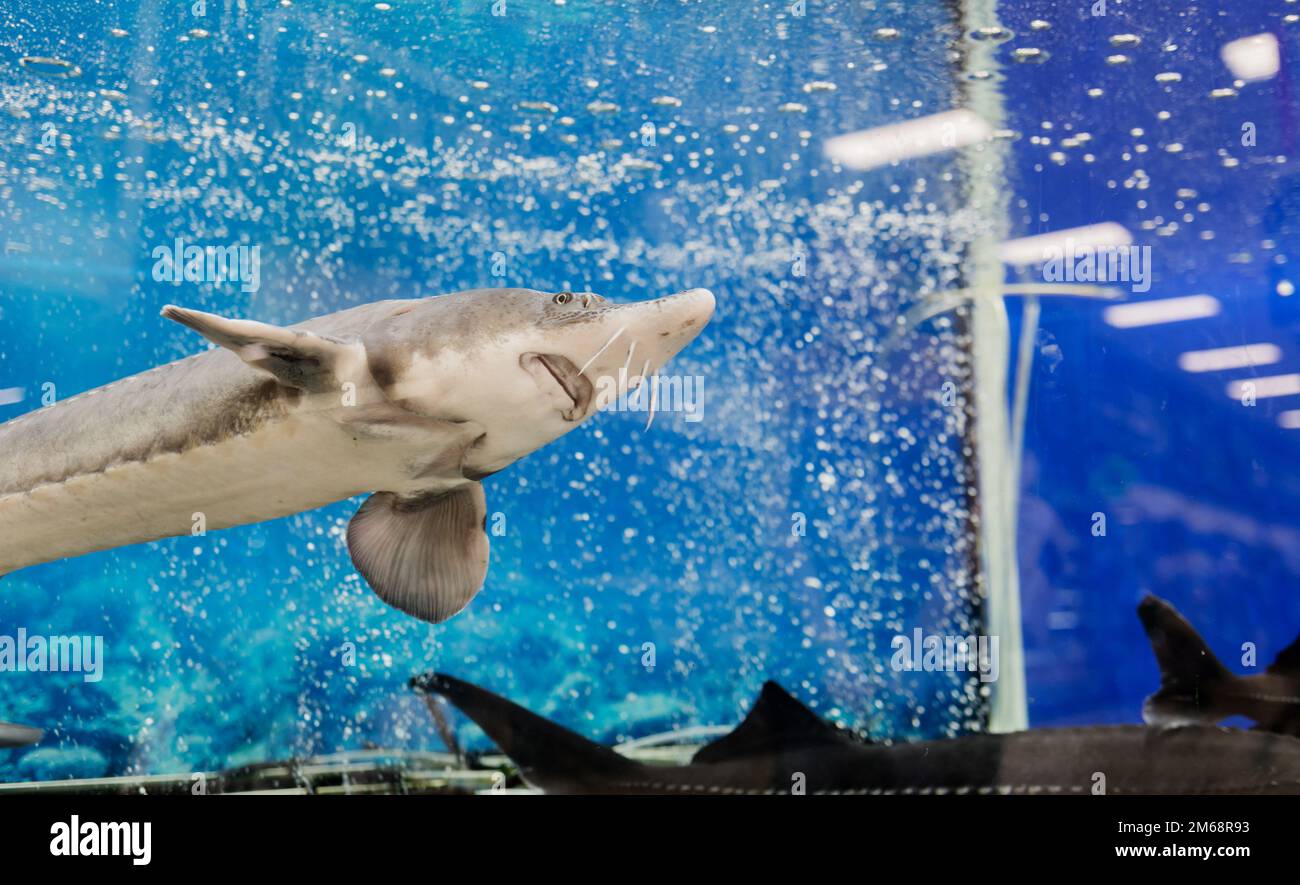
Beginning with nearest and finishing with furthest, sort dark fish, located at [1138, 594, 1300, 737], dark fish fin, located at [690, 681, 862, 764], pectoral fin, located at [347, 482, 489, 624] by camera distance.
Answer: dark fish fin, located at [690, 681, 862, 764], pectoral fin, located at [347, 482, 489, 624], dark fish, located at [1138, 594, 1300, 737]

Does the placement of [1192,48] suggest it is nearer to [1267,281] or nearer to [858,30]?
[1267,281]

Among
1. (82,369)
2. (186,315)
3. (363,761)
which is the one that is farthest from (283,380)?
(82,369)

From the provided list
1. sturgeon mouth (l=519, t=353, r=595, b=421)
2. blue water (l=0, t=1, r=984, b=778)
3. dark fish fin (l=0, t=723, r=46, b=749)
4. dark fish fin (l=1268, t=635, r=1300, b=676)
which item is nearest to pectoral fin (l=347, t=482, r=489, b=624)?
sturgeon mouth (l=519, t=353, r=595, b=421)

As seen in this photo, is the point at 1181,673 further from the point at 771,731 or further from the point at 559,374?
the point at 559,374

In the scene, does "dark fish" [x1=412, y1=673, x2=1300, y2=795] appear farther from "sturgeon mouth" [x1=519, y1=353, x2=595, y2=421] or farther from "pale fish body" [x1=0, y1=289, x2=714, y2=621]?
"sturgeon mouth" [x1=519, y1=353, x2=595, y2=421]

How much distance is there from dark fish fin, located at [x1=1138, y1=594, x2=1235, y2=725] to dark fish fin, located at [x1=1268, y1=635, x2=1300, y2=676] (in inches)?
6.5

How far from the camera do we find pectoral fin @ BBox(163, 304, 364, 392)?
71.2 inches

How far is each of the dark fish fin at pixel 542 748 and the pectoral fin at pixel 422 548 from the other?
1.24ft

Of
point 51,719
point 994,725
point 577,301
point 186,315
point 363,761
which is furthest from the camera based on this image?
point 994,725

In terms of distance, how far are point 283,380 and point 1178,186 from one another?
3.58m

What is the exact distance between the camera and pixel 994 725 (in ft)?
11.6

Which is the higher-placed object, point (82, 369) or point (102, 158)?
point (102, 158)

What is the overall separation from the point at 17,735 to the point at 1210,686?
399 centimetres

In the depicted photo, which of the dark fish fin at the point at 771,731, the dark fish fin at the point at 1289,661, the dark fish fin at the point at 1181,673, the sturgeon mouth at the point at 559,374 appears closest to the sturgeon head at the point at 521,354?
the sturgeon mouth at the point at 559,374
